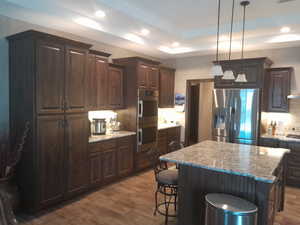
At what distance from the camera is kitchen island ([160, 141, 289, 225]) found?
2.11m

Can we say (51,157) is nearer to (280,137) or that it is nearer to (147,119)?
(147,119)

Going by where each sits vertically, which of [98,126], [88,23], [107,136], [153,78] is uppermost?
[88,23]

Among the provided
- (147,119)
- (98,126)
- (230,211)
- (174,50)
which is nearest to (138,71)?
(147,119)

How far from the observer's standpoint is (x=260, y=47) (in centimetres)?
494

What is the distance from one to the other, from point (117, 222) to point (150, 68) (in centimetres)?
325

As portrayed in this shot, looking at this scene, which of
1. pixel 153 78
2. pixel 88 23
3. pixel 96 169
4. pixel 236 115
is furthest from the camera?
pixel 153 78

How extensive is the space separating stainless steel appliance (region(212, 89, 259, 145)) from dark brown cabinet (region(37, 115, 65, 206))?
300 cm

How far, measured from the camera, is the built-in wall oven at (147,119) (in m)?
4.73

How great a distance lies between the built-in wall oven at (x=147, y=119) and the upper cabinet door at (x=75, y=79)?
1.42m

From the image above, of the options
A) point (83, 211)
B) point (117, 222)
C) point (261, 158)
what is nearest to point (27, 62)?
point (83, 211)

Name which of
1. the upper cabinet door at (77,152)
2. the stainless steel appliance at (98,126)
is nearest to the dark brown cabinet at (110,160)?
the upper cabinet door at (77,152)

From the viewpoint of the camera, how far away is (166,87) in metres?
6.00

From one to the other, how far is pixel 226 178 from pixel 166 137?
344 cm

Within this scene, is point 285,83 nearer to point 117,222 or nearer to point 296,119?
point 296,119
